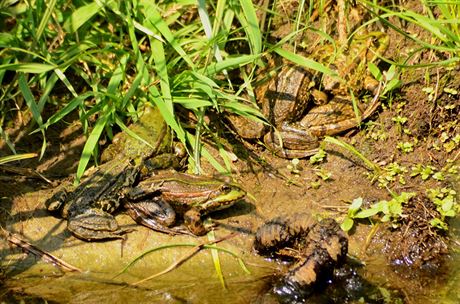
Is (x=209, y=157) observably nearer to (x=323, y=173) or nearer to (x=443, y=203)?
(x=323, y=173)

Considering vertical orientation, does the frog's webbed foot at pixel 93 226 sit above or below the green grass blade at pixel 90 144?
below

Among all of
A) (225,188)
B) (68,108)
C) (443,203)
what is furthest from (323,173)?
(68,108)

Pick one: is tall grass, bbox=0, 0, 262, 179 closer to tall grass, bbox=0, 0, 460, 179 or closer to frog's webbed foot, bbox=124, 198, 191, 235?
tall grass, bbox=0, 0, 460, 179

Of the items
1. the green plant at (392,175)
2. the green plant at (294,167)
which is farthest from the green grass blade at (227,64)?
the green plant at (392,175)

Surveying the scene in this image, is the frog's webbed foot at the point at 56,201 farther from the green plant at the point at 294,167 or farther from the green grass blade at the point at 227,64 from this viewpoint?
the green plant at the point at 294,167

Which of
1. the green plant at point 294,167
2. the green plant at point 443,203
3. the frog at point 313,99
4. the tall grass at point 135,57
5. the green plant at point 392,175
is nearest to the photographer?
the green plant at point 443,203

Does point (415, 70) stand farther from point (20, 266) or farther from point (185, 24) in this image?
point (20, 266)

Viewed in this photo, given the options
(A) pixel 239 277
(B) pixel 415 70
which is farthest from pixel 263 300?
(B) pixel 415 70
